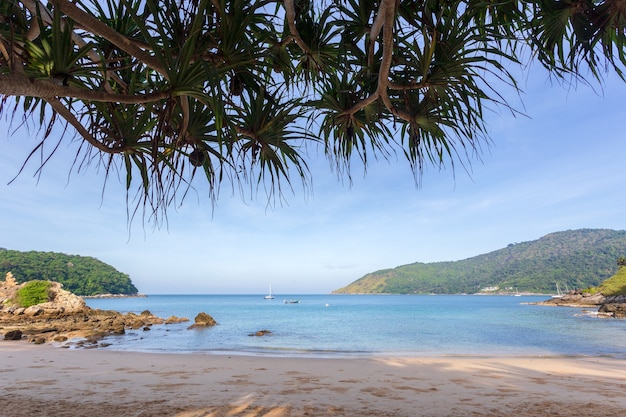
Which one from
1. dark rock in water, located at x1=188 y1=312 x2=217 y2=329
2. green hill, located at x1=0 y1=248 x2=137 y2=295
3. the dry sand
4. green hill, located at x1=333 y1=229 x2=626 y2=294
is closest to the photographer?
the dry sand

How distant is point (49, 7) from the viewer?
2.04 metres

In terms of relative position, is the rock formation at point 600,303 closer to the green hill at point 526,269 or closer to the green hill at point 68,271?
the green hill at point 526,269

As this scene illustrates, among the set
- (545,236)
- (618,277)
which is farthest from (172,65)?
(545,236)

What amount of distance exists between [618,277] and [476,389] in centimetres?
5349

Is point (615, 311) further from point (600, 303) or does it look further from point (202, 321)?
point (202, 321)

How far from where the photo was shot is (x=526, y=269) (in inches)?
4985

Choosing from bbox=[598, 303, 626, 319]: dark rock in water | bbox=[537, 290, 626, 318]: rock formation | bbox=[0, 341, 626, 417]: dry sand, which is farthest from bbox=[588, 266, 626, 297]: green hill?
bbox=[0, 341, 626, 417]: dry sand

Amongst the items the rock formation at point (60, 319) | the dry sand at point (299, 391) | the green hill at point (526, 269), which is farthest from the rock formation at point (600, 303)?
the green hill at point (526, 269)

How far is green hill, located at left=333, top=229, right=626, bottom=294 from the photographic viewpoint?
105m

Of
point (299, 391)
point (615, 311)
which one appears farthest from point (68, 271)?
point (299, 391)

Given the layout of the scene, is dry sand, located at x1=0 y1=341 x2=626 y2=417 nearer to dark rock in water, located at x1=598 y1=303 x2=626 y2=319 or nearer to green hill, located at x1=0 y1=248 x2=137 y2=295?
dark rock in water, located at x1=598 y1=303 x2=626 y2=319

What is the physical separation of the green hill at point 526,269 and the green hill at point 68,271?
10486 cm

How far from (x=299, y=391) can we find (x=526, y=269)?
141649 millimetres

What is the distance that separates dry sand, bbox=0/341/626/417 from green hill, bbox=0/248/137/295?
79125 mm
